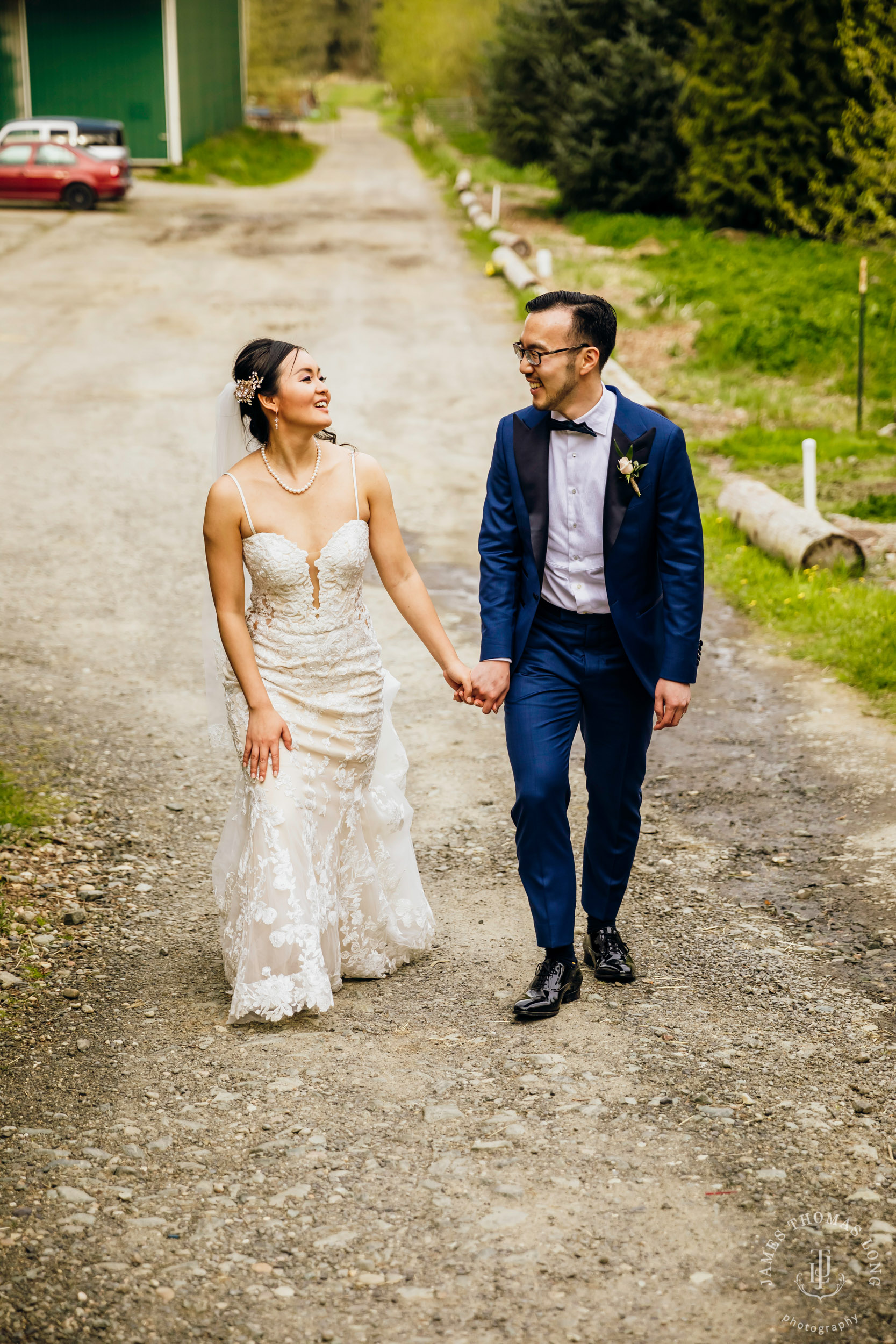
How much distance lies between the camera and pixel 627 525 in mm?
4176

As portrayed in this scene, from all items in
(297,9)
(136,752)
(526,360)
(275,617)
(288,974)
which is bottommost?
(136,752)

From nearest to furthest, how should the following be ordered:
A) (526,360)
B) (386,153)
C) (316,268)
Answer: (526,360), (316,268), (386,153)

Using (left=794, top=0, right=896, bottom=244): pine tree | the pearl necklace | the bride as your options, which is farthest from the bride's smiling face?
(left=794, top=0, right=896, bottom=244): pine tree

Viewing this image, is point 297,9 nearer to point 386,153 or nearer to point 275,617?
point 386,153

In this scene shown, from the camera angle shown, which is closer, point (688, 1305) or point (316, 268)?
point (688, 1305)

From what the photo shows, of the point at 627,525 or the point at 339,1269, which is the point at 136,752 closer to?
the point at 627,525

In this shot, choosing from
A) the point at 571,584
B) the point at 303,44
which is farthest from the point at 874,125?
the point at 303,44

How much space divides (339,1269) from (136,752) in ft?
13.6

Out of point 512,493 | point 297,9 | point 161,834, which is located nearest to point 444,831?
point 161,834

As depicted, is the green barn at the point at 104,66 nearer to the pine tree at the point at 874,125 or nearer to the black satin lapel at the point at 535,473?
the pine tree at the point at 874,125

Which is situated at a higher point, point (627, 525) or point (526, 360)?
point (526, 360)

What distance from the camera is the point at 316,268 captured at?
896 inches

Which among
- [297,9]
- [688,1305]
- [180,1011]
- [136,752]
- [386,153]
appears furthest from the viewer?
[297,9]

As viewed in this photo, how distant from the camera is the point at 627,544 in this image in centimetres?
418
